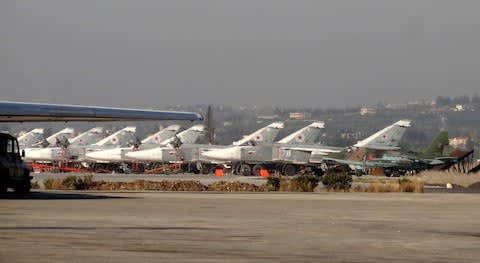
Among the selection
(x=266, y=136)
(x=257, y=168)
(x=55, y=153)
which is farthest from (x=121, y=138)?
(x=257, y=168)

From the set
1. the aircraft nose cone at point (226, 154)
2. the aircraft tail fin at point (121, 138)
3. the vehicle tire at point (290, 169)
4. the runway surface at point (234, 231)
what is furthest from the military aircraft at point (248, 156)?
the runway surface at point (234, 231)

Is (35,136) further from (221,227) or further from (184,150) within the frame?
(221,227)

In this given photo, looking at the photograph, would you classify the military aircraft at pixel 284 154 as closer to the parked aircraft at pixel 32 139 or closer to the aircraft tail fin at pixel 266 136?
the aircraft tail fin at pixel 266 136

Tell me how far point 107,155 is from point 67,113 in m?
65.0

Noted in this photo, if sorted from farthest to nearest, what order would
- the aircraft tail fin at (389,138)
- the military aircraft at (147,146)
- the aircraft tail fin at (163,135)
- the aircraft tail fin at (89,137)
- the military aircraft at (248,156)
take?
the aircraft tail fin at (89,137) < the aircraft tail fin at (163,135) < the military aircraft at (147,146) < the aircraft tail fin at (389,138) < the military aircraft at (248,156)

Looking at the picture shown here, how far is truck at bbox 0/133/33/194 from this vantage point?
35.0 m

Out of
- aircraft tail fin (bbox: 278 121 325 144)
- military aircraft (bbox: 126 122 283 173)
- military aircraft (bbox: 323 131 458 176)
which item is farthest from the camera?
aircraft tail fin (bbox: 278 121 325 144)

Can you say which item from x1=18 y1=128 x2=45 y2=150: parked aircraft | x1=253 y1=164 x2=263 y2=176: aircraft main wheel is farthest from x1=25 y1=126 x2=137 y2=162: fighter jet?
x1=253 y1=164 x2=263 y2=176: aircraft main wheel

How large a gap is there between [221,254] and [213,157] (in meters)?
83.7

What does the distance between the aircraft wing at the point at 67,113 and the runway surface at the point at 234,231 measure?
5404mm

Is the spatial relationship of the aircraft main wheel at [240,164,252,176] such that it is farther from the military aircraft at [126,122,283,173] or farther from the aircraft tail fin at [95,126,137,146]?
the aircraft tail fin at [95,126,137,146]

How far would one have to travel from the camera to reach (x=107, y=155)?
344 feet

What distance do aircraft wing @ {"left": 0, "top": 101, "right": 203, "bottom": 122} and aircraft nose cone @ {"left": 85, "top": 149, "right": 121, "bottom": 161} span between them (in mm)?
61345

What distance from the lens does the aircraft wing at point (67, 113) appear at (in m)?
37.6
